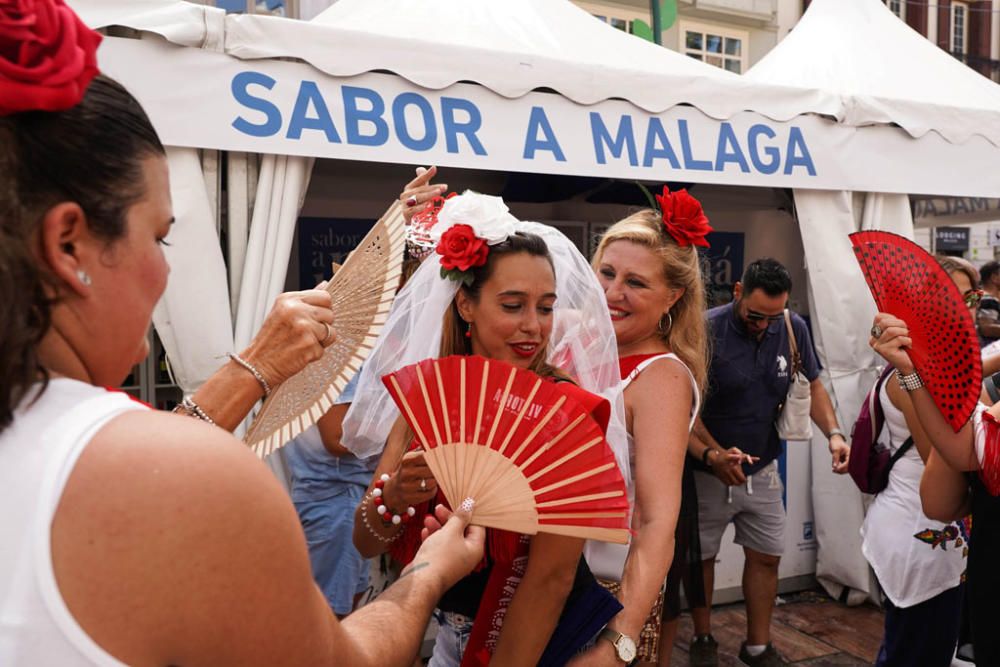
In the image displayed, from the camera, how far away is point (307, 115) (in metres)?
3.19

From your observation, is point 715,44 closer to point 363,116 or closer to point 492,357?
point 363,116

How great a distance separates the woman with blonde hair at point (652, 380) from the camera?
1.90m

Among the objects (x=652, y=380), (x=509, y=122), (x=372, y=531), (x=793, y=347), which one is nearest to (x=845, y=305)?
A: (x=793, y=347)

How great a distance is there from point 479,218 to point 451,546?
91cm

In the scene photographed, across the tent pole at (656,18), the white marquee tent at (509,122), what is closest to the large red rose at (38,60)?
the white marquee tent at (509,122)

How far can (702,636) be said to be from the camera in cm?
403

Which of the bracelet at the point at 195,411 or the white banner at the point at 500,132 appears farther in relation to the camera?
the white banner at the point at 500,132

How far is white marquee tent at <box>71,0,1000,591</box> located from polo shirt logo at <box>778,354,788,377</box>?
1.89 feet

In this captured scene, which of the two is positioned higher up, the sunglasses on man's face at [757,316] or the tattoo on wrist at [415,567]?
the tattoo on wrist at [415,567]

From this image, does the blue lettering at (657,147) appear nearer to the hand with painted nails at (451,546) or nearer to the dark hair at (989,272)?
the hand with painted nails at (451,546)

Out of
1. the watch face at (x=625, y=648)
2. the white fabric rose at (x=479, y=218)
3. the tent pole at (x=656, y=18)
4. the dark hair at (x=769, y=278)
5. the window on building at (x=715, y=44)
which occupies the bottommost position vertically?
the watch face at (x=625, y=648)

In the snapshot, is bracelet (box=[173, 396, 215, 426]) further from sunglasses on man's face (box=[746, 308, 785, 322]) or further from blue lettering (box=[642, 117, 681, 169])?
sunglasses on man's face (box=[746, 308, 785, 322])

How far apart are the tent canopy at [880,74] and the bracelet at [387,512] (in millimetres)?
3546

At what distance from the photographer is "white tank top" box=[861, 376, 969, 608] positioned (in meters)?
2.95
